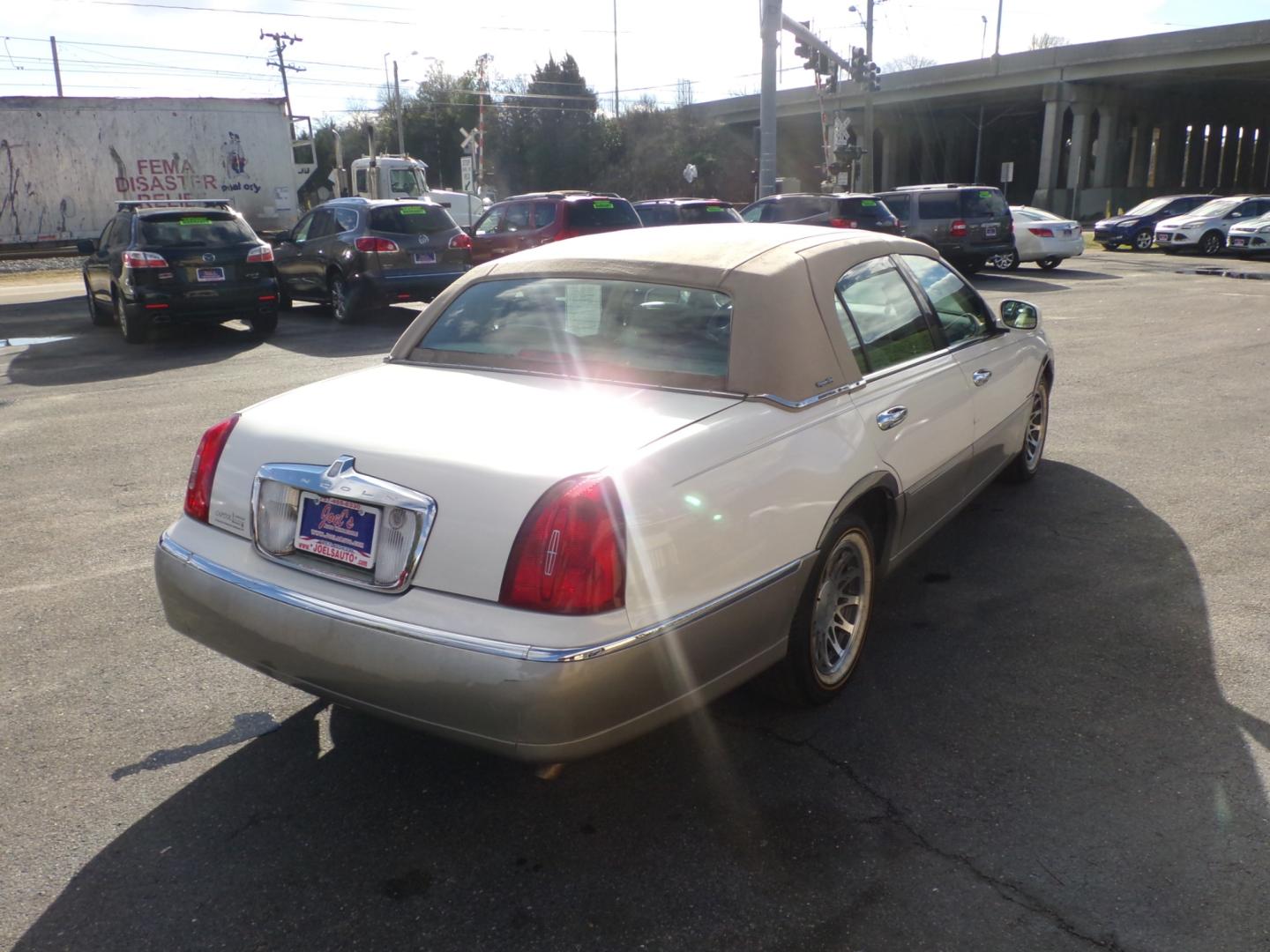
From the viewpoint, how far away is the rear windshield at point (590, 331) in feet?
11.5

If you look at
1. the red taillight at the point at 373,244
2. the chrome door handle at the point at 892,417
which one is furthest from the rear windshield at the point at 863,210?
the chrome door handle at the point at 892,417

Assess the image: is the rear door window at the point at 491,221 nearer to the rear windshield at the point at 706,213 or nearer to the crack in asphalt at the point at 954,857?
the rear windshield at the point at 706,213

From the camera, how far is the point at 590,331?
3.76 metres

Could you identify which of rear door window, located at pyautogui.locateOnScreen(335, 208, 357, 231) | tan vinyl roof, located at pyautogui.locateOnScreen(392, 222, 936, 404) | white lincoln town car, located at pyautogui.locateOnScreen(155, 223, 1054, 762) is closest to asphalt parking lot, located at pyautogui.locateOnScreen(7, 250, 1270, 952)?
white lincoln town car, located at pyautogui.locateOnScreen(155, 223, 1054, 762)

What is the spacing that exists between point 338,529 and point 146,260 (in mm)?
10769

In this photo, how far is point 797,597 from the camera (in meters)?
3.28

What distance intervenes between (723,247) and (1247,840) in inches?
98.3

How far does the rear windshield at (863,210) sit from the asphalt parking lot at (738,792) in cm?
1572

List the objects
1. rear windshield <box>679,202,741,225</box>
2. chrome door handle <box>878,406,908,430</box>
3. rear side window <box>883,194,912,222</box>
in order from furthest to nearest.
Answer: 1. rear side window <box>883,194,912,222</box>
2. rear windshield <box>679,202,741,225</box>
3. chrome door handle <box>878,406,908,430</box>

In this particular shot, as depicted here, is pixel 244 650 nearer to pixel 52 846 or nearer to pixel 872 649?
pixel 52 846

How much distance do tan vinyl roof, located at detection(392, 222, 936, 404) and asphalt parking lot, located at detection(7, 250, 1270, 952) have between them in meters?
1.18

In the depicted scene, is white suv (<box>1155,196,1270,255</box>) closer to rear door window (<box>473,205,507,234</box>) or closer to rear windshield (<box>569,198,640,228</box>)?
rear windshield (<box>569,198,640,228</box>)

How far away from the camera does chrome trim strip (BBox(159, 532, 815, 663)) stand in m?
2.61

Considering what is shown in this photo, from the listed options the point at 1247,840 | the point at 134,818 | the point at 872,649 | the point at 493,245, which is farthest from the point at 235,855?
the point at 493,245
